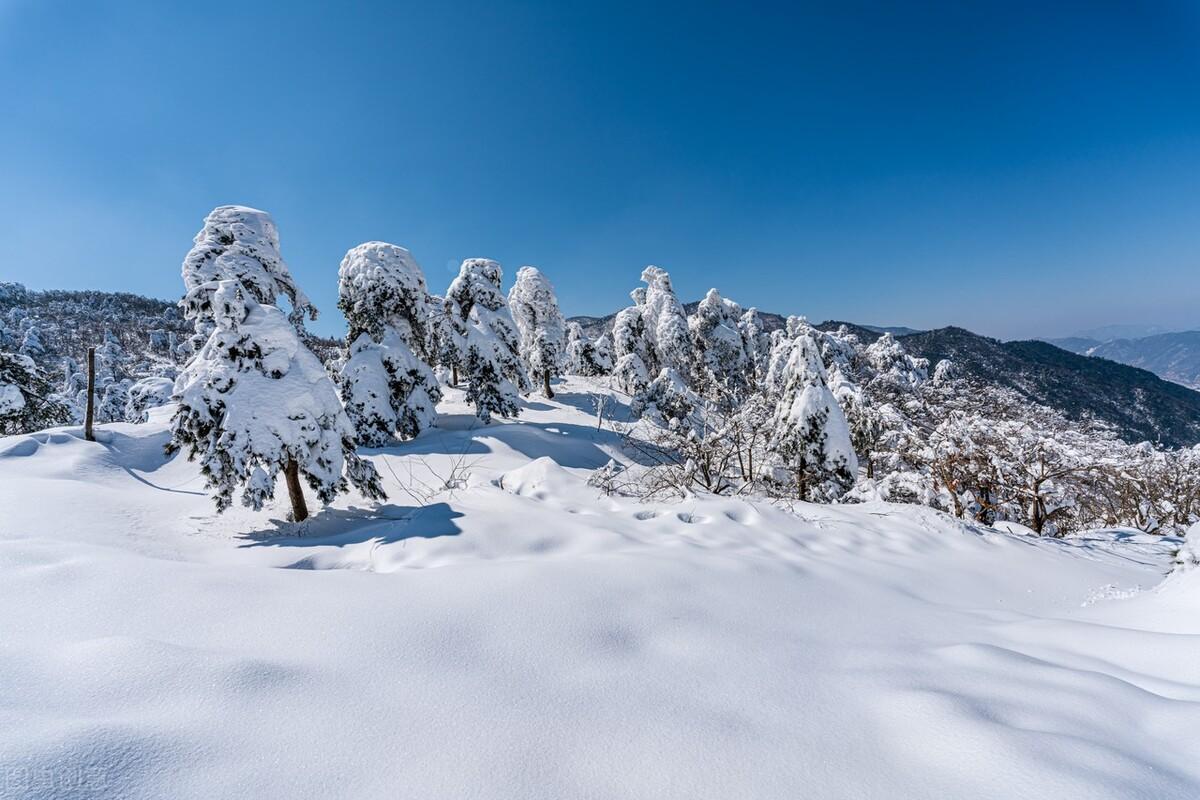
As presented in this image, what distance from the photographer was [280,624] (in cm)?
285

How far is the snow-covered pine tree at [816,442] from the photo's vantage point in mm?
11719

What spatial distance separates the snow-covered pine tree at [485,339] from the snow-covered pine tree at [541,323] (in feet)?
23.3

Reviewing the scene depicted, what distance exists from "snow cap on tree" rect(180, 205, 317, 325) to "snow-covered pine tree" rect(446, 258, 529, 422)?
5970 mm

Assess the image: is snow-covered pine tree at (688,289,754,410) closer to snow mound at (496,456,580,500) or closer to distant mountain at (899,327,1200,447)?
snow mound at (496,456,580,500)

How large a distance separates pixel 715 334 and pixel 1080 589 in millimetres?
28783

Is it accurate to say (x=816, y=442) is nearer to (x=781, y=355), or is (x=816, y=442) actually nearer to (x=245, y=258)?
(x=781, y=355)

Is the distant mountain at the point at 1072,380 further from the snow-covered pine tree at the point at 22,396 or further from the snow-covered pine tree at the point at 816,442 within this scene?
the snow-covered pine tree at the point at 816,442

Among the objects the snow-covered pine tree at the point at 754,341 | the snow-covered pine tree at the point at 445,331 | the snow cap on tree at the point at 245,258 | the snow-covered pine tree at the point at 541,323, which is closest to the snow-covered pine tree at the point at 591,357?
the snow-covered pine tree at the point at 541,323

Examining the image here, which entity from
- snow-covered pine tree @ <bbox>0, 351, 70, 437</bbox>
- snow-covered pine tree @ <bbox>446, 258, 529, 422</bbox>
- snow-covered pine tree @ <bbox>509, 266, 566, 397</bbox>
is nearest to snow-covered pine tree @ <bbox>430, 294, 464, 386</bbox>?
snow-covered pine tree @ <bbox>446, 258, 529, 422</bbox>

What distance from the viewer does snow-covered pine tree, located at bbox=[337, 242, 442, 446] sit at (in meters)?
15.6

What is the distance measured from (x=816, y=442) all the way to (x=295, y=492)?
1205cm

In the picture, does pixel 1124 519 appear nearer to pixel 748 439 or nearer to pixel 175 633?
pixel 748 439

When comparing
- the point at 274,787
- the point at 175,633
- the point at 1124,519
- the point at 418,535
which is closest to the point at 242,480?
the point at 418,535

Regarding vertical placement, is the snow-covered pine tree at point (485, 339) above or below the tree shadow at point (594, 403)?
above
